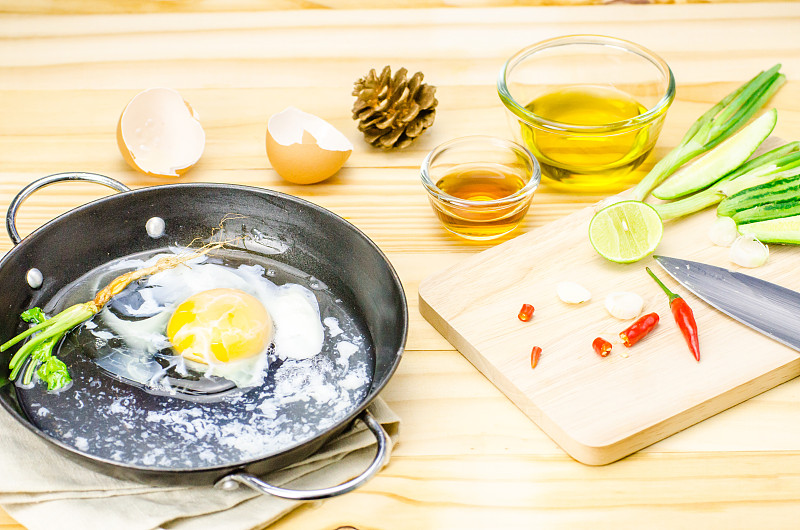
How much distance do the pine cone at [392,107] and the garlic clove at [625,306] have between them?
729mm

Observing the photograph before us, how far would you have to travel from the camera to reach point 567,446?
143 cm

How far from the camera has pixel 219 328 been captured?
1472 mm

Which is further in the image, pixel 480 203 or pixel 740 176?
pixel 740 176

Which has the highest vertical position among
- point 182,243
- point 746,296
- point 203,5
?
point 203,5

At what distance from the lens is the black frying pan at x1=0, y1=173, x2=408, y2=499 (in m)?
1.23

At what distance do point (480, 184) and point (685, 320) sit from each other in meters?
0.57

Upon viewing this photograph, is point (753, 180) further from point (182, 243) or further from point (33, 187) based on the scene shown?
point (33, 187)

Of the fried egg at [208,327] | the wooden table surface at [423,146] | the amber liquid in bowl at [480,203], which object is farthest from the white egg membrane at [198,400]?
the amber liquid in bowl at [480,203]

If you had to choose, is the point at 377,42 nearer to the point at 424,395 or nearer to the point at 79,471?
the point at 424,395

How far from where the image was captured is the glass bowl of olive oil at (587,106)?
1913 mm

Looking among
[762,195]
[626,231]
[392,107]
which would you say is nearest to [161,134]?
[392,107]

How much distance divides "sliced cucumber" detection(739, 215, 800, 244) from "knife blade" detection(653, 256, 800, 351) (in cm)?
14

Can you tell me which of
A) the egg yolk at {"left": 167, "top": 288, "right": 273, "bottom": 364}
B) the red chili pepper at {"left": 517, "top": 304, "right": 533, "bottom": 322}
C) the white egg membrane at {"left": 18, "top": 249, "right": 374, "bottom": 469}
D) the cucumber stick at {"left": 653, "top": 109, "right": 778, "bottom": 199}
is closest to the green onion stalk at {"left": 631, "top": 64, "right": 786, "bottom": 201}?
the cucumber stick at {"left": 653, "top": 109, "right": 778, "bottom": 199}

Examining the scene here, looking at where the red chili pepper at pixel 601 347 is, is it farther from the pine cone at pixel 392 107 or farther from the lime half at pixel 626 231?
the pine cone at pixel 392 107
